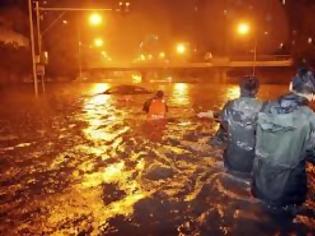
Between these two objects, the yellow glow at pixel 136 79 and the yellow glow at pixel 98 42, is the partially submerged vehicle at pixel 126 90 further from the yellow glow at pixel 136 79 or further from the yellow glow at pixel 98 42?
the yellow glow at pixel 98 42

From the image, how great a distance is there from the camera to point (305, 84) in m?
5.99

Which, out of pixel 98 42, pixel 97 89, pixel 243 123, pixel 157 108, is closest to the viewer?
pixel 243 123

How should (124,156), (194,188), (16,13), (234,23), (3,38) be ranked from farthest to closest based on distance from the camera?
(234,23), (16,13), (3,38), (124,156), (194,188)

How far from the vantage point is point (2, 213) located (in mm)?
7133

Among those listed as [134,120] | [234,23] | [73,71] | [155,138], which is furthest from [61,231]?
[234,23]

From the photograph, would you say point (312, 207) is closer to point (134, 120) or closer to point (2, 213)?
point (2, 213)

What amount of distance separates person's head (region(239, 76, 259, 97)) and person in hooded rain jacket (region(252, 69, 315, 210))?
5.86 ft

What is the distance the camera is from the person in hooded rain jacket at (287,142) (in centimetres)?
589

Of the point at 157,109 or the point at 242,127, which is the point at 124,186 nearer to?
the point at 242,127

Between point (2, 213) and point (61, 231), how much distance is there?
1.46 m

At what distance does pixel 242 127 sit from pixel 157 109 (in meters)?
7.83

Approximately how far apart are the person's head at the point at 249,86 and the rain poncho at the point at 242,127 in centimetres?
8

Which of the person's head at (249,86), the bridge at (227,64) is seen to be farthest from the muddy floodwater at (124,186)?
the bridge at (227,64)

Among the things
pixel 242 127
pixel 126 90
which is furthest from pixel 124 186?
pixel 126 90
